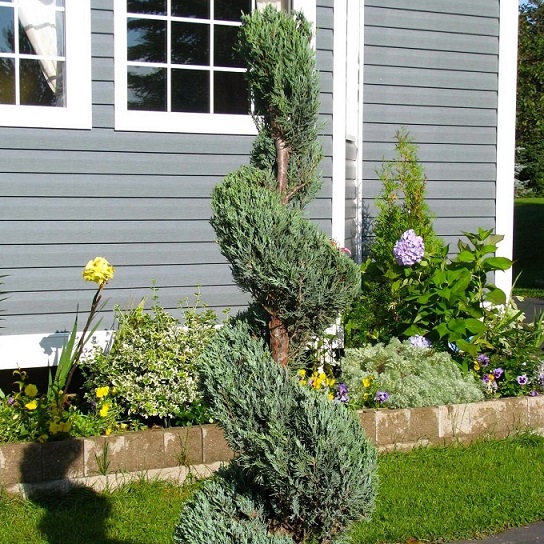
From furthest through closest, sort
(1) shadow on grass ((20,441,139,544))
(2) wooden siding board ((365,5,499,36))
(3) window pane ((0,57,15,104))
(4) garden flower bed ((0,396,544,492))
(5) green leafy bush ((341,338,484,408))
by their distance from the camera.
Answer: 1. (2) wooden siding board ((365,5,499,36))
2. (3) window pane ((0,57,15,104))
3. (5) green leafy bush ((341,338,484,408))
4. (4) garden flower bed ((0,396,544,492))
5. (1) shadow on grass ((20,441,139,544))

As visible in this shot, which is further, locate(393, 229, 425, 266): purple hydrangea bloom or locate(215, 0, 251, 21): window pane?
locate(215, 0, 251, 21): window pane

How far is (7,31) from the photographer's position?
6.04m

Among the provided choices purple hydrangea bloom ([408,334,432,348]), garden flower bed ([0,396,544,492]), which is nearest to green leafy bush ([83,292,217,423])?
garden flower bed ([0,396,544,492])

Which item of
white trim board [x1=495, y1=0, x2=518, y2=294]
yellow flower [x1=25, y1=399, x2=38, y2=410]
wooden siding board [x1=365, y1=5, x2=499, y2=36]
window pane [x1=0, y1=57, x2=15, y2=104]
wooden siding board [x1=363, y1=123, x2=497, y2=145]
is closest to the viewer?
yellow flower [x1=25, y1=399, x2=38, y2=410]

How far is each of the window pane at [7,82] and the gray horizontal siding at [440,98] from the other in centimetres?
318

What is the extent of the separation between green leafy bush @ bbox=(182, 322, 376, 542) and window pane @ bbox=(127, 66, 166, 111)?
362 cm

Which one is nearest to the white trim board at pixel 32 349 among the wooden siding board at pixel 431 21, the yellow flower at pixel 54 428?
the yellow flower at pixel 54 428

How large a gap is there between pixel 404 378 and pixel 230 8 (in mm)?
3084

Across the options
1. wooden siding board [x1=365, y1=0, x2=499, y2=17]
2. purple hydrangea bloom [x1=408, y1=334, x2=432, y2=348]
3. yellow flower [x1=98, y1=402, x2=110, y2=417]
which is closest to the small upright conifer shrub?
yellow flower [x1=98, y1=402, x2=110, y2=417]

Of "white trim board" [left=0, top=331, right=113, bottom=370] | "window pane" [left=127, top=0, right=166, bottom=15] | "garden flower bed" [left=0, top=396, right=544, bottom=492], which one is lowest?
"garden flower bed" [left=0, top=396, right=544, bottom=492]

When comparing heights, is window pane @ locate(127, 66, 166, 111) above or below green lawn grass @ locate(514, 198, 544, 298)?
above

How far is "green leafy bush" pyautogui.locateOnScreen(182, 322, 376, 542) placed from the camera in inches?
114

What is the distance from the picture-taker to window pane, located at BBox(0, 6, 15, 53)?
603 centimetres

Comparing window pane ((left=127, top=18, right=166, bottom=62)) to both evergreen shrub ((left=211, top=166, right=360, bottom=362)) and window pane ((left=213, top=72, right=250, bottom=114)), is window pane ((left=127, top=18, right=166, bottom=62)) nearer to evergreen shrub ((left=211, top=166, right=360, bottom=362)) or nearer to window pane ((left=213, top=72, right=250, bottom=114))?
window pane ((left=213, top=72, right=250, bottom=114))
